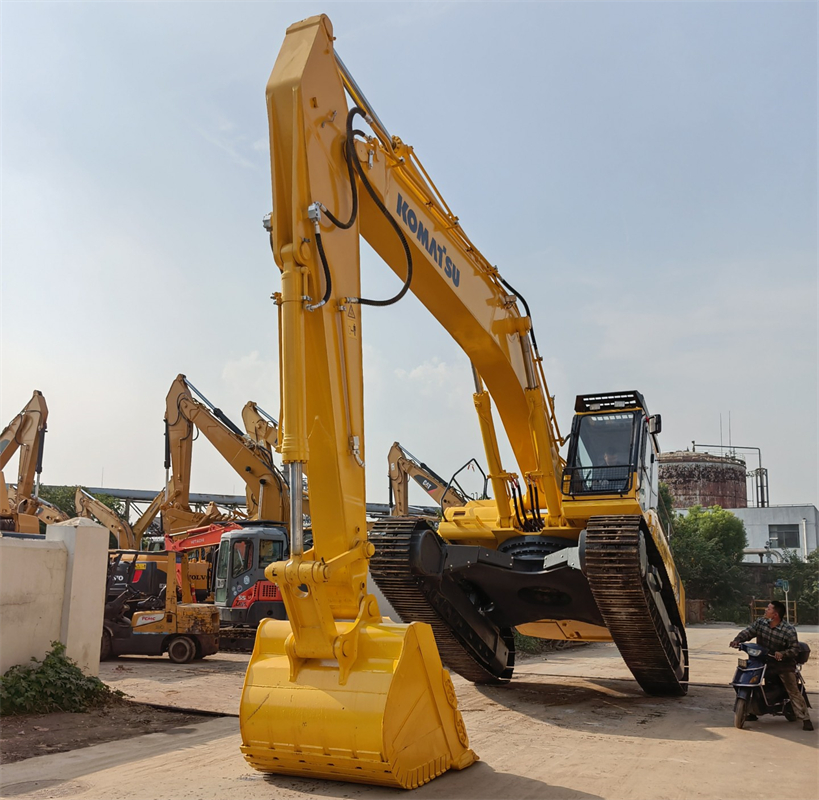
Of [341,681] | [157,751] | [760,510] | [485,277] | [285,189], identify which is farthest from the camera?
[760,510]

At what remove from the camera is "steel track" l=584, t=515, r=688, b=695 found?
7.94m

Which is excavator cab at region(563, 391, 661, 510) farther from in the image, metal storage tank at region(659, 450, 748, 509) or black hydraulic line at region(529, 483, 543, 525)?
metal storage tank at region(659, 450, 748, 509)

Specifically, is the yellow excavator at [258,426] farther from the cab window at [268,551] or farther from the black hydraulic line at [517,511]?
the black hydraulic line at [517,511]

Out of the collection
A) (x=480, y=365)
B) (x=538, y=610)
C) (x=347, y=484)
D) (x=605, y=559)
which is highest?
(x=480, y=365)

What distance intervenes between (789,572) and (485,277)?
30993 millimetres

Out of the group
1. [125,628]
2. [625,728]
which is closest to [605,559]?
[625,728]

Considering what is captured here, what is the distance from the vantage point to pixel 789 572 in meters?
35.0

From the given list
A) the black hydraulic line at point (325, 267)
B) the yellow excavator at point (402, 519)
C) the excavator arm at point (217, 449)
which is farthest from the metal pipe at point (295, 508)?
the excavator arm at point (217, 449)

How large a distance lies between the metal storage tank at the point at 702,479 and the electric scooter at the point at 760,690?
42.9 metres

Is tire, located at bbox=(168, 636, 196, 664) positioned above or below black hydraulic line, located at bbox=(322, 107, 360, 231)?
below

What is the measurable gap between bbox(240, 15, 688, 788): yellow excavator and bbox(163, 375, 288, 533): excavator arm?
436 inches

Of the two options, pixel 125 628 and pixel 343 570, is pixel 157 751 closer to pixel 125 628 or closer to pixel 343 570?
pixel 343 570

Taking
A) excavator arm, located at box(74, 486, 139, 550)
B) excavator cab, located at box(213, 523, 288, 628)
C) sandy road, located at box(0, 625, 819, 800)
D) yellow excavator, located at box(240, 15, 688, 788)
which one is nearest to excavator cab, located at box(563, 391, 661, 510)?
yellow excavator, located at box(240, 15, 688, 788)

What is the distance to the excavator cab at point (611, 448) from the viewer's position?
32.0ft
